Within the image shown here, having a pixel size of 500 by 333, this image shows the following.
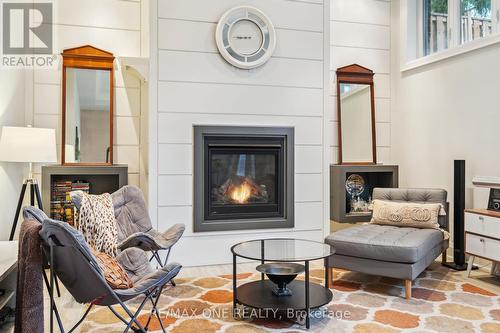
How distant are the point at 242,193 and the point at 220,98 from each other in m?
1.06

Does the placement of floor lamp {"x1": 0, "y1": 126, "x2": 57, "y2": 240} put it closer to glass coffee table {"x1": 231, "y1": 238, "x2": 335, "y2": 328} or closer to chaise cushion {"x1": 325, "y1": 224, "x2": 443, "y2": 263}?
glass coffee table {"x1": 231, "y1": 238, "x2": 335, "y2": 328}

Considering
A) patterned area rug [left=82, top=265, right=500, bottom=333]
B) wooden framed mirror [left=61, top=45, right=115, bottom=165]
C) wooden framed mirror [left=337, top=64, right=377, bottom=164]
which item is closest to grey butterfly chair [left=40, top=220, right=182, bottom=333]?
patterned area rug [left=82, top=265, right=500, bottom=333]

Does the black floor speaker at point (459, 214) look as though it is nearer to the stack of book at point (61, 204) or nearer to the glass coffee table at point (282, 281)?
the glass coffee table at point (282, 281)

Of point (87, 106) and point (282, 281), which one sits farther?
point (87, 106)

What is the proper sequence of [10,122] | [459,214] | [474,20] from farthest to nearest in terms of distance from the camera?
1. [474,20]
2. [459,214]
3. [10,122]

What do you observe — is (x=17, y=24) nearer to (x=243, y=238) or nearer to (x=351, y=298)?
(x=243, y=238)

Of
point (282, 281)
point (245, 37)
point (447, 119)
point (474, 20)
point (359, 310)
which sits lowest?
point (359, 310)

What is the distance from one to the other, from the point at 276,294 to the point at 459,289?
5.50 feet

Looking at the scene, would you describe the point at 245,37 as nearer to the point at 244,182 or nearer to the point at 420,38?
the point at 244,182

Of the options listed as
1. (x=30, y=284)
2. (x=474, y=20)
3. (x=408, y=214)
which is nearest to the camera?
(x=30, y=284)

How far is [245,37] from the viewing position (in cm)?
438

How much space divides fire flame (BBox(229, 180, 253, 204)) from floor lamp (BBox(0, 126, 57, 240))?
1.82 metres

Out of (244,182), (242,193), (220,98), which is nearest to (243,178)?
(244,182)

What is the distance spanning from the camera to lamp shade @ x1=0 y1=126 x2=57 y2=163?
11.6 feet
